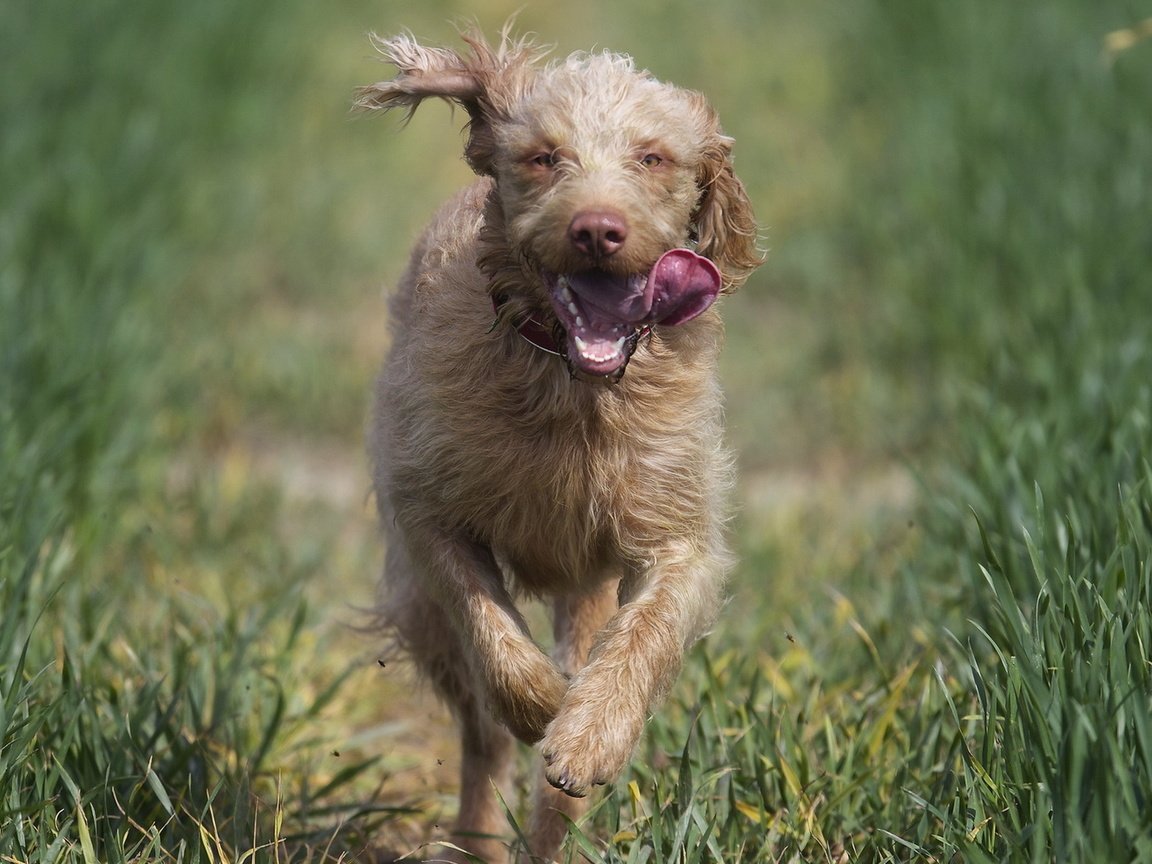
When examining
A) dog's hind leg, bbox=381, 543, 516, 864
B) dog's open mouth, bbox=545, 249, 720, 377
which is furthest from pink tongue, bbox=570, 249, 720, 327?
dog's hind leg, bbox=381, 543, 516, 864

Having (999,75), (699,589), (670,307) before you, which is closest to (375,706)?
(699,589)

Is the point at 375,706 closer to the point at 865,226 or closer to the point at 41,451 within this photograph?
the point at 41,451

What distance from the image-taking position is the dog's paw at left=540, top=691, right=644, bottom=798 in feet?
9.90

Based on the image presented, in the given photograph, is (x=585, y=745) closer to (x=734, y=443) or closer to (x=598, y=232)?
(x=598, y=232)

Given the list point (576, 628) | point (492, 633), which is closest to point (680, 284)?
point (492, 633)

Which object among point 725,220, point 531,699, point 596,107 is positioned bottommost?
point 531,699

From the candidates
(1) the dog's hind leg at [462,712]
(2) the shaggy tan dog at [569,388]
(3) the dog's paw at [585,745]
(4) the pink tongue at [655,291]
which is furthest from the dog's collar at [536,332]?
(1) the dog's hind leg at [462,712]

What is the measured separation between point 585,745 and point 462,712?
45.3 inches

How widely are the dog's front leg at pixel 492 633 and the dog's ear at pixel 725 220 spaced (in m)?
0.87

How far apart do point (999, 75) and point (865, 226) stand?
5.88 feet

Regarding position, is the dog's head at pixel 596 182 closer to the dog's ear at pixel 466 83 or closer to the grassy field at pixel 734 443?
the dog's ear at pixel 466 83

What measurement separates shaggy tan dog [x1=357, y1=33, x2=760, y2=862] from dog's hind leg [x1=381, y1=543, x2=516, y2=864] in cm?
25

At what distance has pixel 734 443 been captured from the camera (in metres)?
7.24

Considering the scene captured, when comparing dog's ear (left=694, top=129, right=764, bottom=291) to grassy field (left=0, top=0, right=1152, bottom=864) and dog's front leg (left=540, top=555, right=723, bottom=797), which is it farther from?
grassy field (left=0, top=0, right=1152, bottom=864)
